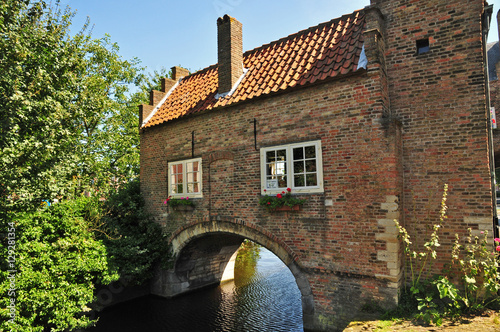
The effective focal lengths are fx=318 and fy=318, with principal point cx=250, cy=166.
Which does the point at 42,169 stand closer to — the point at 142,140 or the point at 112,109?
the point at 142,140

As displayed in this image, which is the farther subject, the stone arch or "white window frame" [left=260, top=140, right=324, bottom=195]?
the stone arch

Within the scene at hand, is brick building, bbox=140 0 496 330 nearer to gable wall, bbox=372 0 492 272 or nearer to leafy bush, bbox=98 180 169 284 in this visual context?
gable wall, bbox=372 0 492 272

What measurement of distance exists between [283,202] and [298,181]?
0.67m

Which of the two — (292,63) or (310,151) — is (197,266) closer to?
(310,151)

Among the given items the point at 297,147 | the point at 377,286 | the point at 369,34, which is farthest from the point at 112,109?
the point at 377,286

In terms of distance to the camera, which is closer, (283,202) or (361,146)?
(361,146)

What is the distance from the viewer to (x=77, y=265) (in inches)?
342

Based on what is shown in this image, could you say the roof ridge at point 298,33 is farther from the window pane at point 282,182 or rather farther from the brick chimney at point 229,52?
the window pane at point 282,182

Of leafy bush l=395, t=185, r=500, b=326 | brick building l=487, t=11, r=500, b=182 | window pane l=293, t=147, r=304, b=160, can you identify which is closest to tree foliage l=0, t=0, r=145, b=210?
window pane l=293, t=147, r=304, b=160

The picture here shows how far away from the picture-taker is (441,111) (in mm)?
7145

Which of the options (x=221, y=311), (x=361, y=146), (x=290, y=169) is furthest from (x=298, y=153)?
(x=221, y=311)

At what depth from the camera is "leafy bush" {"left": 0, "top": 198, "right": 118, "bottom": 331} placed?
7.59m

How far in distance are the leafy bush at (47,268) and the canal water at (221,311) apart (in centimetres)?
199

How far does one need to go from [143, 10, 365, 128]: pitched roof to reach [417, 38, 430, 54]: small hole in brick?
1.31 m
